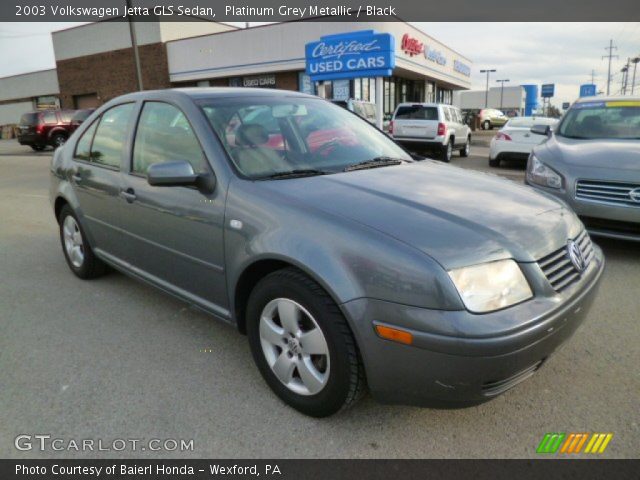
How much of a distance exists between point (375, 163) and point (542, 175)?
9.23ft

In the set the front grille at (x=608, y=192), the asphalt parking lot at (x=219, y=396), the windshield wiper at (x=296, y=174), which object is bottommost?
the asphalt parking lot at (x=219, y=396)

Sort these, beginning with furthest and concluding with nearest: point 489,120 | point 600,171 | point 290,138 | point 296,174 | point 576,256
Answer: point 489,120 < point 600,171 < point 290,138 < point 296,174 < point 576,256

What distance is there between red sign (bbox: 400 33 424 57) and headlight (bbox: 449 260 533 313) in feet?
82.7

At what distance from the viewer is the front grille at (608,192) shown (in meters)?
4.38

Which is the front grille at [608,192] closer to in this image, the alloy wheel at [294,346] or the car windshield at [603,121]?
the car windshield at [603,121]

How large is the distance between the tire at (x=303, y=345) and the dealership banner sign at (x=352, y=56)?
16.4m

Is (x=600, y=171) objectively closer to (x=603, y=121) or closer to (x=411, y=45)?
(x=603, y=121)

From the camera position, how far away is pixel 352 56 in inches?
704

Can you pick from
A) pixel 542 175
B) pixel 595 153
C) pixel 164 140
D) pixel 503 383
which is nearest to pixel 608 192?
pixel 595 153

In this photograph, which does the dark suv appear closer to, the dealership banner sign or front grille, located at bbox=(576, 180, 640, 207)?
the dealership banner sign

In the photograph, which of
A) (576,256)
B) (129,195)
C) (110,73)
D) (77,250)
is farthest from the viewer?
(110,73)

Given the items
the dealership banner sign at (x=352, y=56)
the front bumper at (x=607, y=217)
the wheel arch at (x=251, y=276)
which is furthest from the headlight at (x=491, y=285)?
the dealership banner sign at (x=352, y=56)

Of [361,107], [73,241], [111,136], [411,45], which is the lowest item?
[73,241]

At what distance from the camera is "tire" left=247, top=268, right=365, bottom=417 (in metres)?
2.10
